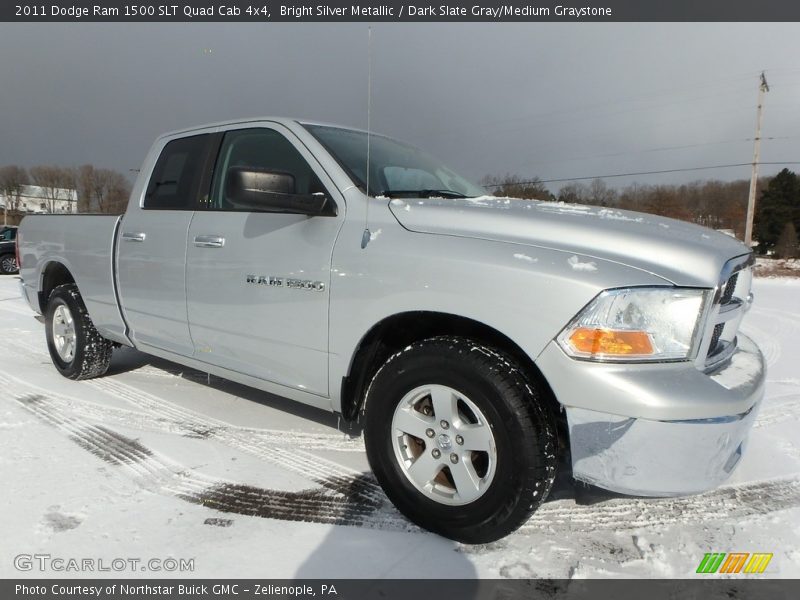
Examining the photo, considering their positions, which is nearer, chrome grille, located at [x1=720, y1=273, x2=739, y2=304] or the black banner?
the black banner

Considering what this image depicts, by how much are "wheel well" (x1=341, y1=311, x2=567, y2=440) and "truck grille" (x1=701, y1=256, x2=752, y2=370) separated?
624 millimetres

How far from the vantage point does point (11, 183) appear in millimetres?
45906

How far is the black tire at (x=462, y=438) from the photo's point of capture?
2.10m

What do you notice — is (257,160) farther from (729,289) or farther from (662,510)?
A: (662,510)

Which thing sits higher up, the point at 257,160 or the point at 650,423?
the point at 257,160

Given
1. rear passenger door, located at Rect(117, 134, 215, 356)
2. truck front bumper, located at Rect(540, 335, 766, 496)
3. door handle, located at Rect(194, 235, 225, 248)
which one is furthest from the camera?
rear passenger door, located at Rect(117, 134, 215, 356)

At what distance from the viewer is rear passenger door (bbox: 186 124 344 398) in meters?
2.74

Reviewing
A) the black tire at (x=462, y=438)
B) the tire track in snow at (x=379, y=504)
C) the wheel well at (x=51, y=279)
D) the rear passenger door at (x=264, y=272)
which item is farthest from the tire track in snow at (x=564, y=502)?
the wheel well at (x=51, y=279)

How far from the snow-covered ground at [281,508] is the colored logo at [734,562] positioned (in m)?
0.04

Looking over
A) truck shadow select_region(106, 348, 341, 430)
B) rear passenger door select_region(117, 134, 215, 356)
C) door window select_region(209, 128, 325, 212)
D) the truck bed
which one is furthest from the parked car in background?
door window select_region(209, 128, 325, 212)

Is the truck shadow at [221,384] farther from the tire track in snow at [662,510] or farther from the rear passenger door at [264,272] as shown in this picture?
the tire track in snow at [662,510]

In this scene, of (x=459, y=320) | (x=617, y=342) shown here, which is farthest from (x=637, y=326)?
(x=459, y=320)

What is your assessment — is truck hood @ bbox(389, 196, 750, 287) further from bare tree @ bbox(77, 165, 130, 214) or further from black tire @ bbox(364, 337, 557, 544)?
bare tree @ bbox(77, 165, 130, 214)

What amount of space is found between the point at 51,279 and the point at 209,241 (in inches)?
103
